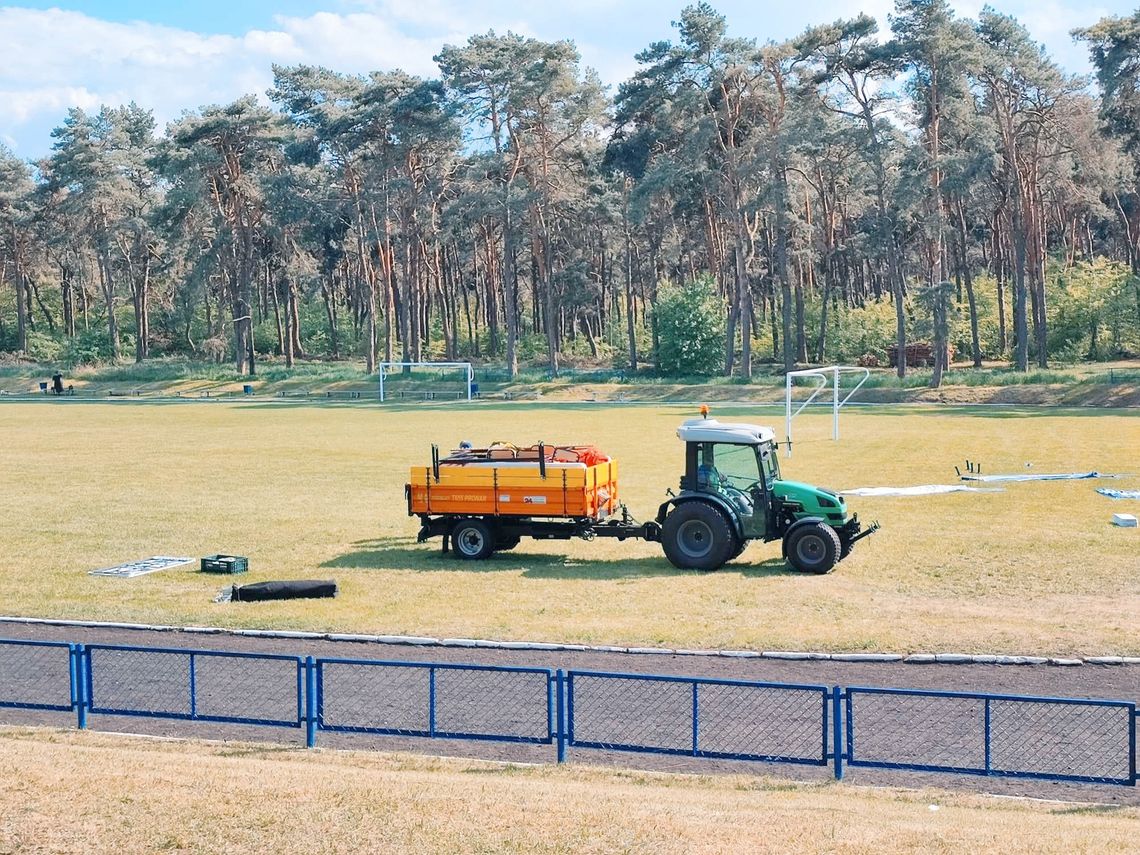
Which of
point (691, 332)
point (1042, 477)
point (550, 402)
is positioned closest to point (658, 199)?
point (691, 332)

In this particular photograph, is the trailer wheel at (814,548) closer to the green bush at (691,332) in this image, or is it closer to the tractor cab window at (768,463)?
the tractor cab window at (768,463)

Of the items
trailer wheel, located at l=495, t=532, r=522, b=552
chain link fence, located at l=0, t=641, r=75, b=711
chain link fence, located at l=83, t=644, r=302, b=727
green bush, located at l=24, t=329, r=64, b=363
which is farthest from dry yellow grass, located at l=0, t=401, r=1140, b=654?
green bush, located at l=24, t=329, r=64, b=363

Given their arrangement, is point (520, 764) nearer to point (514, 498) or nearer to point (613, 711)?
point (613, 711)

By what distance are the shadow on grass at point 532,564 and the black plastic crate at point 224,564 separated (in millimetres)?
1511

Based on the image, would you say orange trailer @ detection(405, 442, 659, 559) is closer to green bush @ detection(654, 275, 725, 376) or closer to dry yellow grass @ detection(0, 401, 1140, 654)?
dry yellow grass @ detection(0, 401, 1140, 654)

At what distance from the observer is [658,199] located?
8331 cm

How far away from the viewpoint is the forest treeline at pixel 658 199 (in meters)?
71.8

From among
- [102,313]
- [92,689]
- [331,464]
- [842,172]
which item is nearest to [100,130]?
[102,313]

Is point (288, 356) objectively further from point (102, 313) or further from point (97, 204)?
point (102, 313)

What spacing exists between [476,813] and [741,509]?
471 inches

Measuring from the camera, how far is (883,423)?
5397 cm

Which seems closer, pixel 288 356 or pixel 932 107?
pixel 932 107

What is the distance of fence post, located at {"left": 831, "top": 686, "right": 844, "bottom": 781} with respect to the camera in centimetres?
1106

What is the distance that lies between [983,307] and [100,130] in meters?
78.3
